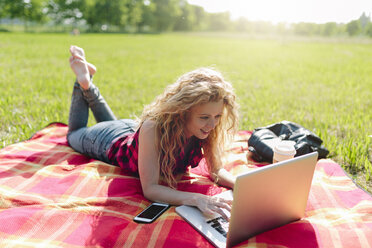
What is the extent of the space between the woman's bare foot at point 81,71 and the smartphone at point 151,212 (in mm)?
1579

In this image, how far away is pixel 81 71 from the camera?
311cm

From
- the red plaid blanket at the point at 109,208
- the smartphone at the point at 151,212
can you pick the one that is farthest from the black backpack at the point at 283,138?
the smartphone at the point at 151,212

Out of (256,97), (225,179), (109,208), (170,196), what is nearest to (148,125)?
(170,196)

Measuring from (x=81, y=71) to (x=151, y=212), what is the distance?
181 cm

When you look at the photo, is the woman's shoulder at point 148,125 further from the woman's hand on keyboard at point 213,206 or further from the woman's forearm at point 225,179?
the woman's forearm at point 225,179

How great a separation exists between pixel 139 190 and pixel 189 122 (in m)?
0.66

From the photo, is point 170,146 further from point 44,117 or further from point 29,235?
point 44,117

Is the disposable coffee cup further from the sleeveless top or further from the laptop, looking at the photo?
the sleeveless top

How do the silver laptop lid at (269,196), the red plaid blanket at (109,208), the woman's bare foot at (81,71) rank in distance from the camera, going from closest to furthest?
the silver laptop lid at (269,196) → the red plaid blanket at (109,208) → the woman's bare foot at (81,71)

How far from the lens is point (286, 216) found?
180 centimetres

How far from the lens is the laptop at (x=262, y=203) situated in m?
1.42

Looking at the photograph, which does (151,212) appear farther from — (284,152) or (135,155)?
(284,152)

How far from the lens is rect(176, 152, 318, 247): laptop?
55.7 inches

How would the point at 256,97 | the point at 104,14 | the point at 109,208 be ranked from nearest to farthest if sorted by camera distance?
the point at 109,208, the point at 256,97, the point at 104,14
